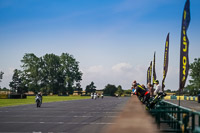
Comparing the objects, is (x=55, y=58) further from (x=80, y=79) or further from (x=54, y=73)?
(x=80, y=79)

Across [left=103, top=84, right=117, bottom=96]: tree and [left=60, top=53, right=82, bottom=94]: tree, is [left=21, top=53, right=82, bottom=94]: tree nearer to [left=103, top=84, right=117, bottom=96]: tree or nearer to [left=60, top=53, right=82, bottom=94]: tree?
[left=60, top=53, right=82, bottom=94]: tree

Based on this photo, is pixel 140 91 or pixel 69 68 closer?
pixel 140 91

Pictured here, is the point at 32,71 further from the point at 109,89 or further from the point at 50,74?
the point at 109,89

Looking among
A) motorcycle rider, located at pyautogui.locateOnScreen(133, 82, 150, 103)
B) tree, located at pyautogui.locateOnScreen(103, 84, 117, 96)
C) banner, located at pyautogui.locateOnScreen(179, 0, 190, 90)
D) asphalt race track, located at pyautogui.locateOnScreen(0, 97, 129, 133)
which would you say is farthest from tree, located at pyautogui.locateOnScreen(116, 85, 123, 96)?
banner, located at pyautogui.locateOnScreen(179, 0, 190, 90)

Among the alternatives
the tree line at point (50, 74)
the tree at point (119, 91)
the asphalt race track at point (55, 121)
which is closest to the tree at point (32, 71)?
the tree line at point (50, 74)

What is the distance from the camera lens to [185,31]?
10.1 m

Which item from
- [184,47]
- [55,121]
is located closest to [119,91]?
[55,121]

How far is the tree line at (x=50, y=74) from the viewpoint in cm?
10529

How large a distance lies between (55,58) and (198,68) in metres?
56.8

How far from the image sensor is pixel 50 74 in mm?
114875

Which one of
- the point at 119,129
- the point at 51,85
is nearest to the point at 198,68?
the point at 51,85

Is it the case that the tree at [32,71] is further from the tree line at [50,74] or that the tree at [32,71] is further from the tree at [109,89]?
the tree at [109,89]

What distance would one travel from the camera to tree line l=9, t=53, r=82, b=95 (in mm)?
Result: 105294

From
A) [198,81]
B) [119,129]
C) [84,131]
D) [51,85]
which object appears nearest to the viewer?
[119,129]
